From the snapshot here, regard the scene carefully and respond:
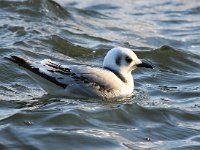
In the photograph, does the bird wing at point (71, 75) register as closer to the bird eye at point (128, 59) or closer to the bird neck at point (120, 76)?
the bird neck at point (120, 76)

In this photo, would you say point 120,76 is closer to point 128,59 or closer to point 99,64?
point 128,59

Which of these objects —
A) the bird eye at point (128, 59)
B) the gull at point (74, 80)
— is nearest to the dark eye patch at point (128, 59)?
the bird eye at point (128, 59)

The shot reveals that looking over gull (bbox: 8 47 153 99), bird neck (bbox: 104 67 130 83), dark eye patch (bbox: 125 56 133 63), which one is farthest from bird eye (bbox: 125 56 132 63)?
gull (bbox: 8 47 153 99)

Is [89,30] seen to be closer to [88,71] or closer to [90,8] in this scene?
[90,8]

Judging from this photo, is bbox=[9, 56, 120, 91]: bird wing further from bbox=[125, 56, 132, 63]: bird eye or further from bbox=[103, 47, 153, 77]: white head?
bbox=[125, 56, 132, 63]: bird eye

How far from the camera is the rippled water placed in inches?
346

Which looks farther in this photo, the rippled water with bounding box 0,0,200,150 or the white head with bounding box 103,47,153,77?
the white head with bounding box 103,47,153,77

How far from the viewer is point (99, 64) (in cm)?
1317

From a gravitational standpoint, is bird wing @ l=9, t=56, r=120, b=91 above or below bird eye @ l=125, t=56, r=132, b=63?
below

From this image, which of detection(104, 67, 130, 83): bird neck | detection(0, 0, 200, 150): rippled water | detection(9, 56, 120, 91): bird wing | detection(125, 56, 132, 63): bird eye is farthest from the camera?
detection(125, 56, 132, 63): bird eye

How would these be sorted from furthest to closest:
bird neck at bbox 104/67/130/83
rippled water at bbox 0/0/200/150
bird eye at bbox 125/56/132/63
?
bird eye at bbox 125/56/132/63 → bird neck at bbox 104/67/130/83 → rippled water at bbox 0/0/200/150

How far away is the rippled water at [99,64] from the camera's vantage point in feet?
Answer: 28.8

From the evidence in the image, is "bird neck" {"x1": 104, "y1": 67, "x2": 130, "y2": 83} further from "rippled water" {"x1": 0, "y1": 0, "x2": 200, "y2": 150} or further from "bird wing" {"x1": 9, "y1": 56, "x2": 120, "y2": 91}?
"bird wing" {"x1": 9, "y1": 56, "x2": 120, "y2": 91}

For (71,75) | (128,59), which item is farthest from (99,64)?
(71,75)
